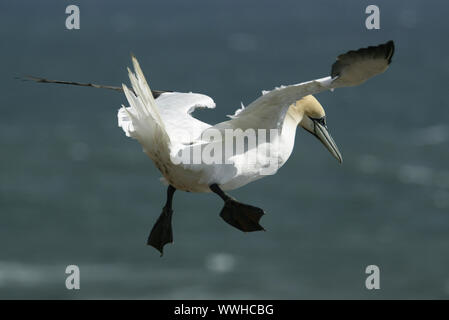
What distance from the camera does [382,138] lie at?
8356 cm

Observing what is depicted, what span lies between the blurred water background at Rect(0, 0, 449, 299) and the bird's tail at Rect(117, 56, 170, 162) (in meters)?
52.4

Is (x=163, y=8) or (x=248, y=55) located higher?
(x=163, y=8)

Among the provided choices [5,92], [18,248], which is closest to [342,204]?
[18,248]

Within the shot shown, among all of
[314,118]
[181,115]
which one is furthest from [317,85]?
[181,115]

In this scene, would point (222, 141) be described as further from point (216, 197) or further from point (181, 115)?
point (216, 197)

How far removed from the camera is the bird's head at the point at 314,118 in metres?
9.76

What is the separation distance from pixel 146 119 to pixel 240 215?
130 cm

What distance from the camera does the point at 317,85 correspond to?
812cm

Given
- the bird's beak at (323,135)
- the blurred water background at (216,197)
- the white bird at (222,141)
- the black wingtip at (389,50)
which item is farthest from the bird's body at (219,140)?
the blurred water background at (216,197)

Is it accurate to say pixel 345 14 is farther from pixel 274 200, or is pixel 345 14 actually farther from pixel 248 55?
pixel 274 200

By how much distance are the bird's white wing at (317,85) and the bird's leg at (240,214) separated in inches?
28.8

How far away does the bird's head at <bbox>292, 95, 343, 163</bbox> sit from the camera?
9.76 meters

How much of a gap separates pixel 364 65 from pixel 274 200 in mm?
62248

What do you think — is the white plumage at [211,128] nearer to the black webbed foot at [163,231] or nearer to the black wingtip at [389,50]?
the black wingtip at [389,50]
